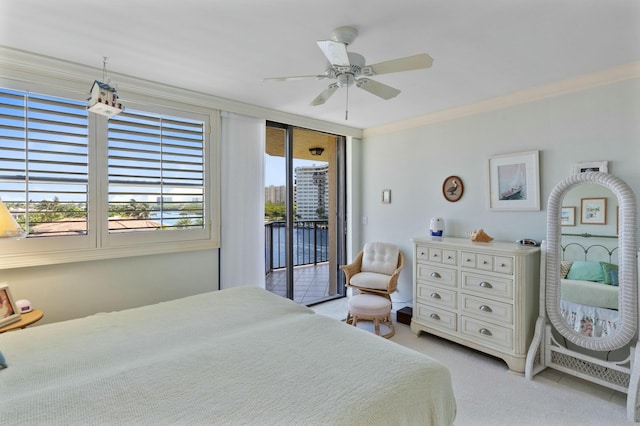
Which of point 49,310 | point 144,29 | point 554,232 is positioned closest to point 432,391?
point 554,232

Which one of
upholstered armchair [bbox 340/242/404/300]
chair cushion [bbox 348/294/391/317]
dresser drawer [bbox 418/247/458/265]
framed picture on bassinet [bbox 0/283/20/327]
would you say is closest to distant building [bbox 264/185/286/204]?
upholstered armchair [bbox 340/242/404/300]

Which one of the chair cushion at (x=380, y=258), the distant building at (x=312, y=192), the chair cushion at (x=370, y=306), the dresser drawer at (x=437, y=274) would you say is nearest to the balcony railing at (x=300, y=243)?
the distant building at (x=312, y=192)

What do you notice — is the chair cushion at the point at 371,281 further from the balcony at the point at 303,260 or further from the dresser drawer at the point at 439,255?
the balcony at the point at 303,260

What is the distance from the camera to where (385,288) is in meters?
3.53

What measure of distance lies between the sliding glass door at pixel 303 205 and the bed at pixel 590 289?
9.00 feet

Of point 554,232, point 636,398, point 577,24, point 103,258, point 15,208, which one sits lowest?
point 636,398

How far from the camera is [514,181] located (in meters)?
3.11

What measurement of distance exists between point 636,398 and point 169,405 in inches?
110

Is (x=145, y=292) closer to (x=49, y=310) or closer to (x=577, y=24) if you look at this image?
(x=49, y=310)

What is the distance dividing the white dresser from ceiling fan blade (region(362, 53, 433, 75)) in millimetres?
1754

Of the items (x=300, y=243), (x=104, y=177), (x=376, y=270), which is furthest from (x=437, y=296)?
(x=104, y=177)

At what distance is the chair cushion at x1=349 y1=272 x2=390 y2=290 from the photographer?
3.56 m

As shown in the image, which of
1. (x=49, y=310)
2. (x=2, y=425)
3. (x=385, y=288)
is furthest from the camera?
(x=385, y=288)

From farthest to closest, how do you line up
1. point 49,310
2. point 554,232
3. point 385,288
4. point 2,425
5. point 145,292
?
point 385,288 < point 145,292 < point 554,232 < point 49,310 < point 2,425
